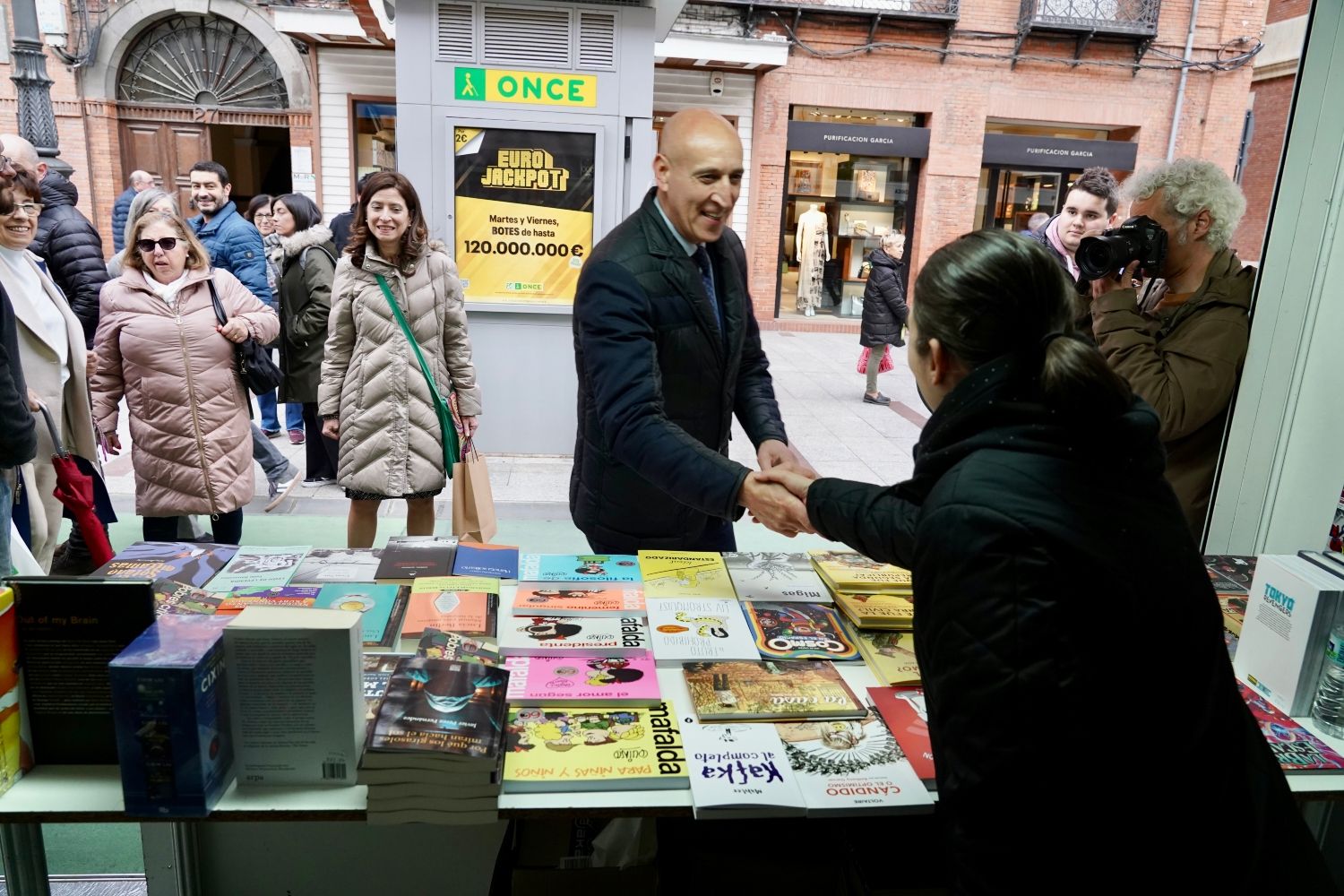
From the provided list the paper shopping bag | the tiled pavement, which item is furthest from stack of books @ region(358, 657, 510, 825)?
the tiled pavement

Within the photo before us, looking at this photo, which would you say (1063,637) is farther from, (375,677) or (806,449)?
(806,449)

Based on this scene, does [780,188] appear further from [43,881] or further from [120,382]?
[43,881]

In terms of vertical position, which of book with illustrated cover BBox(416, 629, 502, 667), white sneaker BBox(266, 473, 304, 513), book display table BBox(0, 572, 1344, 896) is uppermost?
book with illustrated cover BBox(416, 629, 502, 667)

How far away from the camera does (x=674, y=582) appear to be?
2449 millimetres

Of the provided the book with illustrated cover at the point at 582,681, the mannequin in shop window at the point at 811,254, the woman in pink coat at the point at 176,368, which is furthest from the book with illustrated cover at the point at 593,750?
the mannequin in shop window at the point at 811,254

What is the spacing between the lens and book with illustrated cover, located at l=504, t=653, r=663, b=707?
186 cm

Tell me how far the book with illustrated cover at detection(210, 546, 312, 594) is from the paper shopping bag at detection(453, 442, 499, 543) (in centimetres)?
148

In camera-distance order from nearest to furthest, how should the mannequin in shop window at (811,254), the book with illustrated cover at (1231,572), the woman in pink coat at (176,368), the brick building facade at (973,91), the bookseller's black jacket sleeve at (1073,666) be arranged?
the bookseller's black jacket sleeve at (1073,666), the book with illustrated cover at (1231,572), the woman in pink coat at (176,368), the brick building facade at (973,91), the mannequin in shop window at (811,254)

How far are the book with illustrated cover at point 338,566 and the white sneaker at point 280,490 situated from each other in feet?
11.1

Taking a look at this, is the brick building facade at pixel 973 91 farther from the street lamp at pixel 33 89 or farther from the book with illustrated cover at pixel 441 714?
the book with illustrated cover at pixel 441 714

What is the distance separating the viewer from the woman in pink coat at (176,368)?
3844mm

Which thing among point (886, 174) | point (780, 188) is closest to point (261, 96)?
point (780, 188)

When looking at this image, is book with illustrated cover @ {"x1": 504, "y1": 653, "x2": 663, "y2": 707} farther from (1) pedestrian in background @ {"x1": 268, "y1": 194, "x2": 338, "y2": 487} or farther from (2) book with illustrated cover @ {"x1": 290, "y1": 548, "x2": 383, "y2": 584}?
(1) pedestrian in background @ {"x1": 268, "y1": 194, "x2": 338, "y2": 487}

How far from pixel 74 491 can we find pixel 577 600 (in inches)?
93.0
